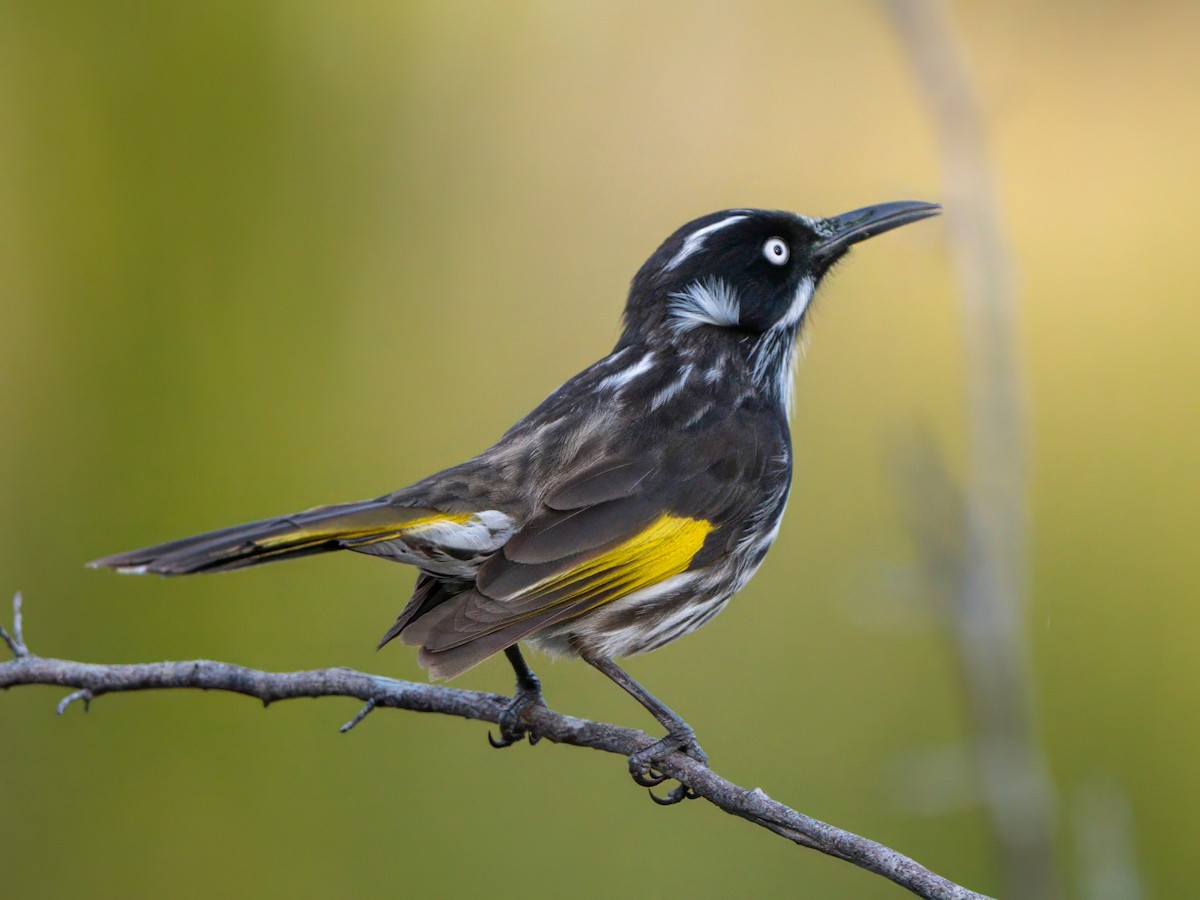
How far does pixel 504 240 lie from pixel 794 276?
3362mm

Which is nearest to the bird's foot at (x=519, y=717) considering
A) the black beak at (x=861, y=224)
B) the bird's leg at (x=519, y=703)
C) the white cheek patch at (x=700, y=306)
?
the bird's leg at (x=519, y=703)

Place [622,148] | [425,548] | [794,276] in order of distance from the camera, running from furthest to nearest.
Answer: [622,148]
[794,276]
[425,548]

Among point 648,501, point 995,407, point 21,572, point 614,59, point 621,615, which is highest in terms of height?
point 614,59

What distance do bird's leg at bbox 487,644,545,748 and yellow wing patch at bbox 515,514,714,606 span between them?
29 cm

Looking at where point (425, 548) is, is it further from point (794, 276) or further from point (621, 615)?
point (794, 276)

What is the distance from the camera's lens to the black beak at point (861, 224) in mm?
4832

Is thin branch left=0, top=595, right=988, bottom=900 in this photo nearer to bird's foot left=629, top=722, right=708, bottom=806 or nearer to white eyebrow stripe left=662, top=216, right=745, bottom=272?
bird's foot left=629, top=722, right=708, bottom=806

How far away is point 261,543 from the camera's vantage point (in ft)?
11.8

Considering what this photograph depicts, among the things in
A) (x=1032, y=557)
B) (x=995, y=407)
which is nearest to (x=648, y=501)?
(x=995, y=407)

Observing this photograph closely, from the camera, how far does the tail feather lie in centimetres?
355

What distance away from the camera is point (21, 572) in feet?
23.1

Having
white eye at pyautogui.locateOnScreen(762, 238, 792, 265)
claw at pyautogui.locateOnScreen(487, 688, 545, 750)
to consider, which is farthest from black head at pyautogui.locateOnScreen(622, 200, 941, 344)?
claw at pyautogui.locateOnScreen(487, 688, 545, 750)

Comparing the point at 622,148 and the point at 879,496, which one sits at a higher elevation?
the point at 622,148

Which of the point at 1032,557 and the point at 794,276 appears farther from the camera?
the point at 1032,557
